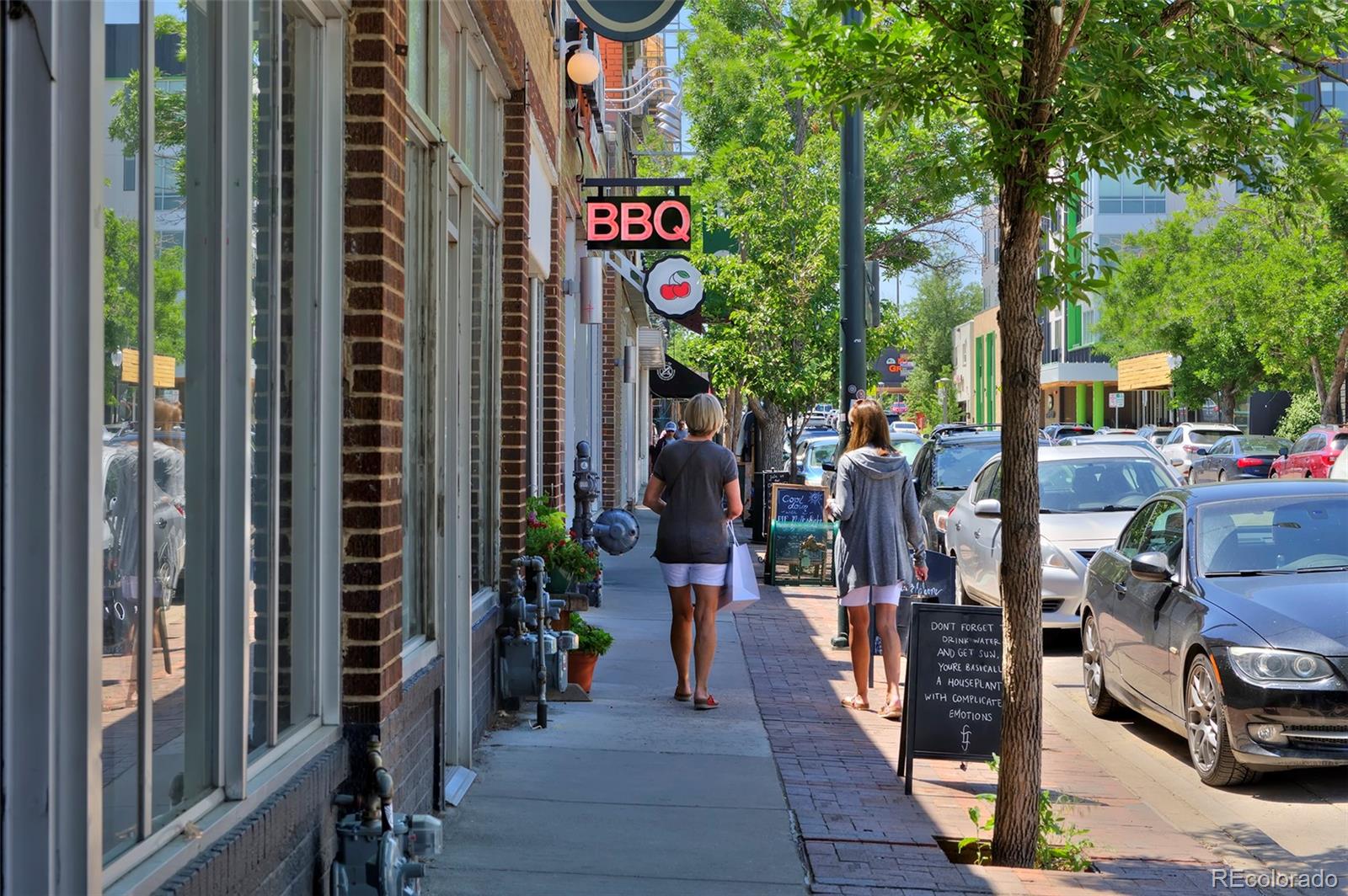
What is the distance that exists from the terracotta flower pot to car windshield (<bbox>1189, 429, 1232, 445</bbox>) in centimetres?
3392

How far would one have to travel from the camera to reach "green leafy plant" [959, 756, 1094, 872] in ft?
20.4

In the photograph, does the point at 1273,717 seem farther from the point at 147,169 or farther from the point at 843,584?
the point at 147,169

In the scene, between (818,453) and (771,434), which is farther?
(818,453)

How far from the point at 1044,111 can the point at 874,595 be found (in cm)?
383

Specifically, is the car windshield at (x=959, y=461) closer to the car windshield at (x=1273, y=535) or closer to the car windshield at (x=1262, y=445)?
the car windshield at (x=1273, y=535)

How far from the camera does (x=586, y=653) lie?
9.41 m

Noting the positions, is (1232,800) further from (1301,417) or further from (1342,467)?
(1301,417)

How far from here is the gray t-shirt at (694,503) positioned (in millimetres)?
9156

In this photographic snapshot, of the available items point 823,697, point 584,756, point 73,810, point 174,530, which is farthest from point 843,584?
point 73,810

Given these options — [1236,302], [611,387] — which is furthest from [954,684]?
[1236,302]

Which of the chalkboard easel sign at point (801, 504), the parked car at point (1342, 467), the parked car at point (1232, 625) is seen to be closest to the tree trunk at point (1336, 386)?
the parked car at point (1342, 467)

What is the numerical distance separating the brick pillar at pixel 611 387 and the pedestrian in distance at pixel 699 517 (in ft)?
53.3

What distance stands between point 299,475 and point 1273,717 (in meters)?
4.87

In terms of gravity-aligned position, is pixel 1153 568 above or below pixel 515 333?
below
